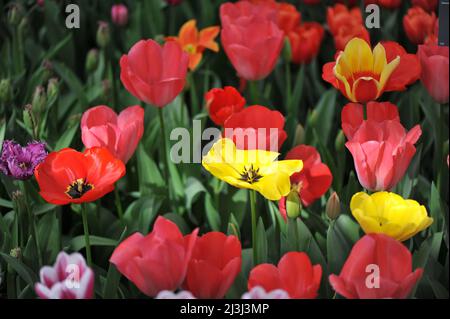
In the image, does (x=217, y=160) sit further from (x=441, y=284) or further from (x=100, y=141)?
(x=441, y=284)

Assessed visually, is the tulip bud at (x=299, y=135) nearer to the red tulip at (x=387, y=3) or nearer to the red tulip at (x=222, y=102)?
A: the red tulip at (x=222, y=102)

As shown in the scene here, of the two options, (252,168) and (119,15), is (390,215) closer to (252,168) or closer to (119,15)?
(252,168)

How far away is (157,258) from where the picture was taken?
0.81 metres

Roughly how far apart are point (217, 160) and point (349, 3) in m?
0.82

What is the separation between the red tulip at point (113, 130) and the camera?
988 millimetres

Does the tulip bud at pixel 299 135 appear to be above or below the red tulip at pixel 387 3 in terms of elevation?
below

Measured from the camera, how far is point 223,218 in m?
1.14

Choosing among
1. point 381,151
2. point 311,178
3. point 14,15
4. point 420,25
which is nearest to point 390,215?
point 381,151

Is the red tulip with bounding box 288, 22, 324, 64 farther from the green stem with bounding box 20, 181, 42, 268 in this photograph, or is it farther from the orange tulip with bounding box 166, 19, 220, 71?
the green stem with bounding box 20, 181, 42, 268

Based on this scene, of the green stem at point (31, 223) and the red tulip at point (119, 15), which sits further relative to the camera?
the red tulip at point (119, 15)

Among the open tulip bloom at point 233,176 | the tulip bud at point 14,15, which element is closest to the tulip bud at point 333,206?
the open tulip bloom at point 233,176

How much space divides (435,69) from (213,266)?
0.42 meters

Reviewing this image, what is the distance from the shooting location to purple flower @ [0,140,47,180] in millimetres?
964
